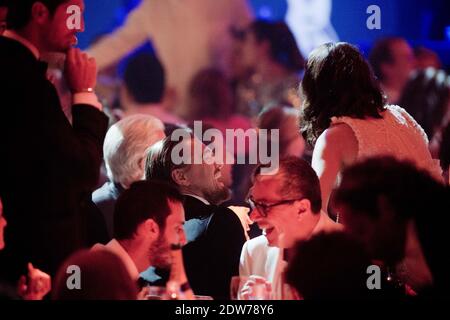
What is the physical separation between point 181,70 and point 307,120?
122 centimetres

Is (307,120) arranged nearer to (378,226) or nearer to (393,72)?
(378,226)

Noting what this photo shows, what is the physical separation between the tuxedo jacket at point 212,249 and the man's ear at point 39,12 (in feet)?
3.11

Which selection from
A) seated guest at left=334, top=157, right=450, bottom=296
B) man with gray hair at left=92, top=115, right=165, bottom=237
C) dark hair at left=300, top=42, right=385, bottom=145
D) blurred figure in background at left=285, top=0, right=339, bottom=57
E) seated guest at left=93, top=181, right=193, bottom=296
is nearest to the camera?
seated guest at left=334, top=157, right=450, bottom=296

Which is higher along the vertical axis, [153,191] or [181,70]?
[181,70]

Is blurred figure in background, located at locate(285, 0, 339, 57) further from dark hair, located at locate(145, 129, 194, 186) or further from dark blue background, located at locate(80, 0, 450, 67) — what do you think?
dark hair, located at locate(145, 129, 194, 186)

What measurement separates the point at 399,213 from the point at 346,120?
0.67 meters

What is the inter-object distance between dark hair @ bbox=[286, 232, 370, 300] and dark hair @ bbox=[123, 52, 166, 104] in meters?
2.23

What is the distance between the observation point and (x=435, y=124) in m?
4.18

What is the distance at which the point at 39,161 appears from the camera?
2.69m

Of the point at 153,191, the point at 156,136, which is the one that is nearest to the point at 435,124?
the point at 156,136

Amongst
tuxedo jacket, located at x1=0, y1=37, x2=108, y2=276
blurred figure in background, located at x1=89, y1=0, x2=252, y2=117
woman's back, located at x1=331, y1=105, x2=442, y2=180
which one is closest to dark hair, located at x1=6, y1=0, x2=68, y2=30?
tuxedo jacket, located at x1=0, y1=37, x2=108, y2=276

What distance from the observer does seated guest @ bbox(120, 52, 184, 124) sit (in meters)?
4.16

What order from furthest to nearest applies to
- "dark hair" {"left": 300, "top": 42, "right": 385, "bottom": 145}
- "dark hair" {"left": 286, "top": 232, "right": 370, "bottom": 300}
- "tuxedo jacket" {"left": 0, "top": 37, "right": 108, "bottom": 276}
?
"dark hair" {"left": 300, "top": 42, "right": 385, "bottom": 145} < "tuxedo jacket" {"left": 0, "top": 37, "right": 108, "bottom": 276} < "dark hair" {"left": 286, "top": 232, "right": 370, "bottom": 300}

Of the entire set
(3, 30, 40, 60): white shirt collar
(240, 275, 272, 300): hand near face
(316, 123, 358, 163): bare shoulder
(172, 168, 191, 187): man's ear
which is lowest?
(240, 275, 272, 300): hand near face
